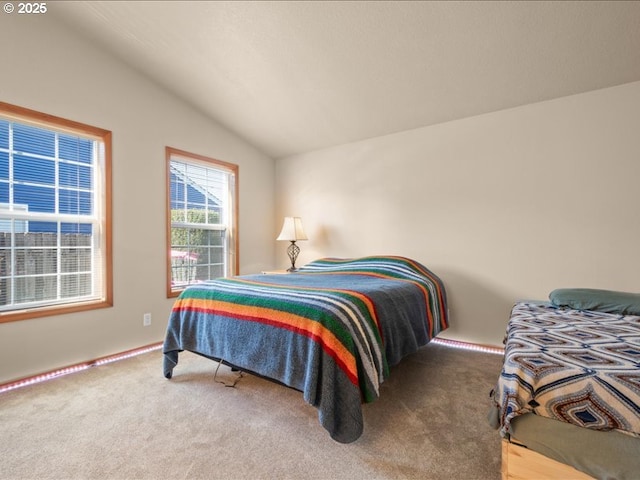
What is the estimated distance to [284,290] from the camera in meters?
1.89

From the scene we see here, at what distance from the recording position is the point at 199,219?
347cm

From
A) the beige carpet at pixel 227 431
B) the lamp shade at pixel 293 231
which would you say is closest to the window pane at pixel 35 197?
the beige carpet at pixel 227 431

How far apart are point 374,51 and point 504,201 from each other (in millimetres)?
1661

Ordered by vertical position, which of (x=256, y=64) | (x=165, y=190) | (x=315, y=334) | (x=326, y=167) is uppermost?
(x=256, y=64)

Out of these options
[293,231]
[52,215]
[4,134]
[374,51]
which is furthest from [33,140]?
[374,51]

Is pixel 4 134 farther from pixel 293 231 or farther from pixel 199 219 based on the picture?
pixel 293 231

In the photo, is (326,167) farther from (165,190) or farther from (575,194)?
(575,194)

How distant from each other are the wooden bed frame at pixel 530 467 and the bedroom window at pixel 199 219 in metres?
2.95

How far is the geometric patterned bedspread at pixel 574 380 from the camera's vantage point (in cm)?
98

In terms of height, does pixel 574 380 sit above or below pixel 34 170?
below

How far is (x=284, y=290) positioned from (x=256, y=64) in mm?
1933

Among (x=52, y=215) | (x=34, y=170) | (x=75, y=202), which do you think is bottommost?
(x=52, y=215)

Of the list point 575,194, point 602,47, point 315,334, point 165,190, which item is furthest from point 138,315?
point 602,47

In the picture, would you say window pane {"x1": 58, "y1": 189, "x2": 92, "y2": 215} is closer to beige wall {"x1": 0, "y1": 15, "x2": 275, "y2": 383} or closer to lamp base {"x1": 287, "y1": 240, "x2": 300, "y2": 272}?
beige wall {"x1": 0, "y1": 15, "x2": 275, "y2": 383}
